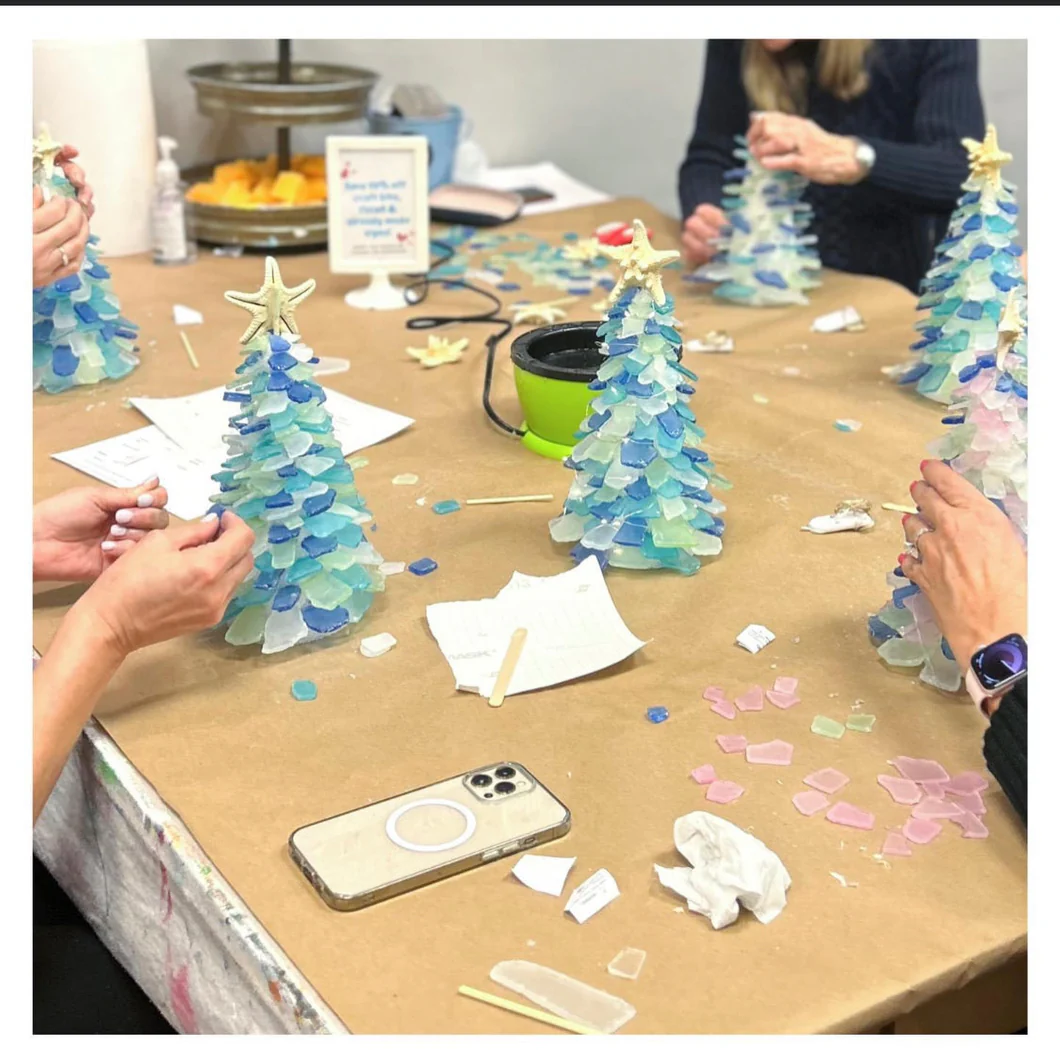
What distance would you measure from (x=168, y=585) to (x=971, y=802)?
657mm

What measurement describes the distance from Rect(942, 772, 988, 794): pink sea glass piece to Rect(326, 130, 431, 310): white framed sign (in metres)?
1.31

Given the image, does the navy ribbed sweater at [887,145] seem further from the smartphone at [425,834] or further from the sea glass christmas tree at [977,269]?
the smartphone at [425,834]

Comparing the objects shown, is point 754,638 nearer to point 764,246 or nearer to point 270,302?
point 270,302

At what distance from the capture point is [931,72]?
7.54 ft

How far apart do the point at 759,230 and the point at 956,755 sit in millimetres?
1214

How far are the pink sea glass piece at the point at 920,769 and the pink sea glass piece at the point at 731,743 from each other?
12 centimetres

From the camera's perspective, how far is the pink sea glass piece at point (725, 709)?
1.10 m

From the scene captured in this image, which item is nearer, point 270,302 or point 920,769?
point 920,769

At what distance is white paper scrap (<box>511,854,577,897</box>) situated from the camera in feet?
3.00

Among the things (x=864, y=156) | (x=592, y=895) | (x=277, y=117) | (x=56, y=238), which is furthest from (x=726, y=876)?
(x=277, y=117)

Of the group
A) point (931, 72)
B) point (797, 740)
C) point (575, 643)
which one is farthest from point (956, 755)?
point (931, 72)

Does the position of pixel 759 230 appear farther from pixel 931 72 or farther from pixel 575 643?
pixel 575 643

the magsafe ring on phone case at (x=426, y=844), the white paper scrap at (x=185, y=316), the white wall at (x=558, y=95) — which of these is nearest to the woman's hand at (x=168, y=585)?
the magsafe ring on phone case at (x=426, y=844)

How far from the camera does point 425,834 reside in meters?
0.95
